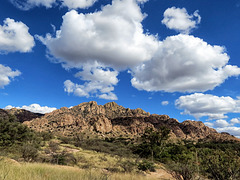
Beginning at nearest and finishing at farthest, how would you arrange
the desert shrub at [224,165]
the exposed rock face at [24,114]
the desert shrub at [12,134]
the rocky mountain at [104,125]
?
the desert shrub at [224,165] → the desert shrub at [12,134] → the rocky mountain at [104,125] → the exposed rock face at [24,114]

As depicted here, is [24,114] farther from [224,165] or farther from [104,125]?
[224,165]

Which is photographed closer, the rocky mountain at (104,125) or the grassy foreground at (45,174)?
the grassy foreground at (45,174)

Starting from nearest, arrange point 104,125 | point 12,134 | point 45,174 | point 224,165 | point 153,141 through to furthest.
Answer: point 45,174
point 224,165
point 12,134
point 153,141
point 104,125

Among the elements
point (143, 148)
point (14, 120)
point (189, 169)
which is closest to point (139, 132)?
point (143, 148)

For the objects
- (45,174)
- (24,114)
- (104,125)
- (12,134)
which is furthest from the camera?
(24,114)

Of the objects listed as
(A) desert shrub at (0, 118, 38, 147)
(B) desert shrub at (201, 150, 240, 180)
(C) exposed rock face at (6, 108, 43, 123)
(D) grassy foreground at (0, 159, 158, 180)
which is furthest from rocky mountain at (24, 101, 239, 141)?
(B) desert shrub at (201, 150, 240, 180)

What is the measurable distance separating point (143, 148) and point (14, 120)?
28192 millimetres

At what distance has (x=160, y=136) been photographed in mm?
39219

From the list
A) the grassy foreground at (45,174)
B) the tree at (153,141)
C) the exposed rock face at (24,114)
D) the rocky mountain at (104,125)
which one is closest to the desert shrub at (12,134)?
the grassy foreground at (45,174)

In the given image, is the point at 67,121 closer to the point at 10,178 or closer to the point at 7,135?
the point at 7,135

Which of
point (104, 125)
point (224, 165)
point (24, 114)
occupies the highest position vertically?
Result: point (24, 114)

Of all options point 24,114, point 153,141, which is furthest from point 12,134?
point 24,114

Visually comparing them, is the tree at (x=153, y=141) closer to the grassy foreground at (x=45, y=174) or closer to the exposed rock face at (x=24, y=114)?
the grassy foreground at (x=45, y=174)

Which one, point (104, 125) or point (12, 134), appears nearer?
point (12, 134)
